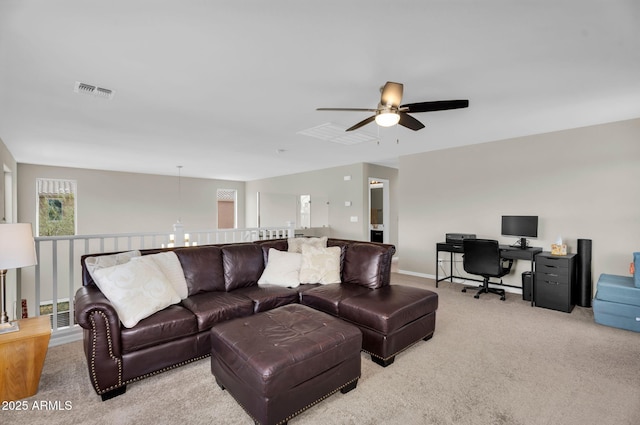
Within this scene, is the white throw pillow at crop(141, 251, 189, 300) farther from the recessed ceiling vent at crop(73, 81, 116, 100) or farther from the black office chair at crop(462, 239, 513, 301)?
the black office chair at crop(462, 239, 513, 301)

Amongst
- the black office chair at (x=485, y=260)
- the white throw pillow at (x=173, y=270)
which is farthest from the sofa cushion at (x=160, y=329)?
the black office chair at (x=485, y=260)

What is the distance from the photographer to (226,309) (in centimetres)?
256

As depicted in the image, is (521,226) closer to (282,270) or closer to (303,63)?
(282,270)

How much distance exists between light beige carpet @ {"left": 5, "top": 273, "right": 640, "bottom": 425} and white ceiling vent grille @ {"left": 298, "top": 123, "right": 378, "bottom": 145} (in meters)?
2.69

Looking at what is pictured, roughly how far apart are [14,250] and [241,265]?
5.79ft

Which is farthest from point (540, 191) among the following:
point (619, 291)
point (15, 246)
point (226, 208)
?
point (226, 208)

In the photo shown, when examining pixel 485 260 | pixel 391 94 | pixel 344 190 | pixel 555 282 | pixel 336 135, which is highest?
pixel 336 135

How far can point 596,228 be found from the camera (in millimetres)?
3918

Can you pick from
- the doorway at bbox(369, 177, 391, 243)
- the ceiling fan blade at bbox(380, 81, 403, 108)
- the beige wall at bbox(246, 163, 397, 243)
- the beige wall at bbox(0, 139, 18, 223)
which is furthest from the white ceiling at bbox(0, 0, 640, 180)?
the doorway at bbox(369, 177, 391, 243)

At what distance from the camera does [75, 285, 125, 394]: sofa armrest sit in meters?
1.96

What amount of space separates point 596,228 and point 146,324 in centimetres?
523

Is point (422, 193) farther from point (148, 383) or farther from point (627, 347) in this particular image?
point (148, 383)

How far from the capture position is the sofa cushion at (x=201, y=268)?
2910 millimetres

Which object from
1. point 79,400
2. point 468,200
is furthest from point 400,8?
point 468,200
